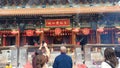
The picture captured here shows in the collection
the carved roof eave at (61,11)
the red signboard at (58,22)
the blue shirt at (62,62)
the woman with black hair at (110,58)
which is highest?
the woman with black hair at (110,58)

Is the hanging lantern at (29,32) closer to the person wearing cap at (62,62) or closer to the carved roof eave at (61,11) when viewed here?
the carved roof eave at (61,11)

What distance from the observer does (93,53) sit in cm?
1275

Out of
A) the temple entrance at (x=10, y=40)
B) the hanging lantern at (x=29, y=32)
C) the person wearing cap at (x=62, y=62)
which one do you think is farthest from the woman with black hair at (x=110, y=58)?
the temple entrance at (x=10, y=40)

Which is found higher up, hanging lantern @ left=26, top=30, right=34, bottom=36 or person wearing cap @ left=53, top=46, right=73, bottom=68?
person wearing cap @ left=53, top=46, right=73, bottom=68

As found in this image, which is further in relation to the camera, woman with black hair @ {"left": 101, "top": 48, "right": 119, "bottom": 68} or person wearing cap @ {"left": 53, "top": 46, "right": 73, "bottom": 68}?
person wearing cap @ {"left": 53, "top": 46, "right": 73, "bottom": 68}

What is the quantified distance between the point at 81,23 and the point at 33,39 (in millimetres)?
3897

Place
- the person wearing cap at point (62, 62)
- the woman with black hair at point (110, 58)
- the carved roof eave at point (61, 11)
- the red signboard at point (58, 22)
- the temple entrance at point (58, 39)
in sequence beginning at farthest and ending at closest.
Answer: the temple entrance at point (58, 39)
the red signboard at point (58, 22)
the carved roof eave at point (61, 11)
the person wearing cap at point (62, 62)
the woman with black hair at point (110, 58)

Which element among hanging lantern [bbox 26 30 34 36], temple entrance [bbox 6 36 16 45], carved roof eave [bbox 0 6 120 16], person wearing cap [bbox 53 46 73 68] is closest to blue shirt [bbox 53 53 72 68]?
person wearing cap [bbox 53 46 73 68]

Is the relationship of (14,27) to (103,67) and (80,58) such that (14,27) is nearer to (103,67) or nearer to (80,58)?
(80,58)

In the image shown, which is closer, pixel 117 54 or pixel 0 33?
pixel 117 54

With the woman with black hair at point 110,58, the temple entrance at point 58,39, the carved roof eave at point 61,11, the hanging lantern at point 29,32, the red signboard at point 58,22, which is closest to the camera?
the woman with black hair at point 110,58

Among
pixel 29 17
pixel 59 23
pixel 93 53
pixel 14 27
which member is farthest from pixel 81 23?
pixel 93 53

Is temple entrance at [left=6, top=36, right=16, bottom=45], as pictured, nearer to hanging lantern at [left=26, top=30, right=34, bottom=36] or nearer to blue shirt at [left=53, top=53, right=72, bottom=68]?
hanging lantern at [left=26, top=30, right=34, bottom=36]

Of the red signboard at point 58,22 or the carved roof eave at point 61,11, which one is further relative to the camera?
the red signboard at point 58,22
